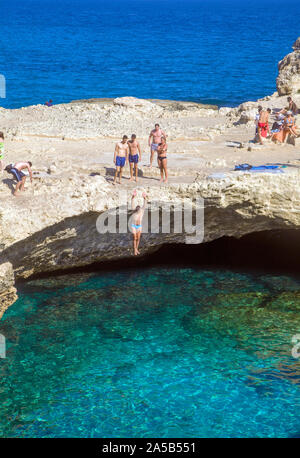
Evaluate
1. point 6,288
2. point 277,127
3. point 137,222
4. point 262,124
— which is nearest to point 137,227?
point 137,222

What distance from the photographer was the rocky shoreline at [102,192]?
1770 centimetres

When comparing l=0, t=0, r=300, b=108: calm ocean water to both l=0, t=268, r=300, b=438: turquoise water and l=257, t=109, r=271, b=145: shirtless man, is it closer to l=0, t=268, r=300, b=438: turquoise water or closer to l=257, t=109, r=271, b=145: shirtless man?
l=257, t=109, r=271, b=145: shirtless man

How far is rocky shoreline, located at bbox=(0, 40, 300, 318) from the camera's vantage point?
1770 centimetres

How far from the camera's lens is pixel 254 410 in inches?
592

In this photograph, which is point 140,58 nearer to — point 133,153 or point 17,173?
point 133,153

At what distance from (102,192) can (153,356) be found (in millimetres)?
4930

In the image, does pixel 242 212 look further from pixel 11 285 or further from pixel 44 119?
pixel 44 119

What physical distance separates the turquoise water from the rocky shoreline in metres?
1.31

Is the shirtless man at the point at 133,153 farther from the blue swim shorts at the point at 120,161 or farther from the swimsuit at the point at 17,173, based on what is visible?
the swimsuit at the point at 17,173

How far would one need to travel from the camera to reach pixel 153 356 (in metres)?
16.9

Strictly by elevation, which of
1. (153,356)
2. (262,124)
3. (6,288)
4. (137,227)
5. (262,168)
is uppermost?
(262,124)

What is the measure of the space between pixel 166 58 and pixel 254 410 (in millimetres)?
80065

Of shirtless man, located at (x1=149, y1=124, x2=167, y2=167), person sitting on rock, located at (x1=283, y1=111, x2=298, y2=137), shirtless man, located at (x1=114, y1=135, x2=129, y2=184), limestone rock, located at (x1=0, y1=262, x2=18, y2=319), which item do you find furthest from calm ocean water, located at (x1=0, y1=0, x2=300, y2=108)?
limestone rock, located at (x1=0, y1=262, x2=18, y2=319)

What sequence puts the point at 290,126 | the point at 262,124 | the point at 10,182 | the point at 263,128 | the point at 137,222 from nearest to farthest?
1. the point at 10,182
2. the point at 137,222
3. the point at 290,126
4. the point at 262,124
5. the point at 263,128
